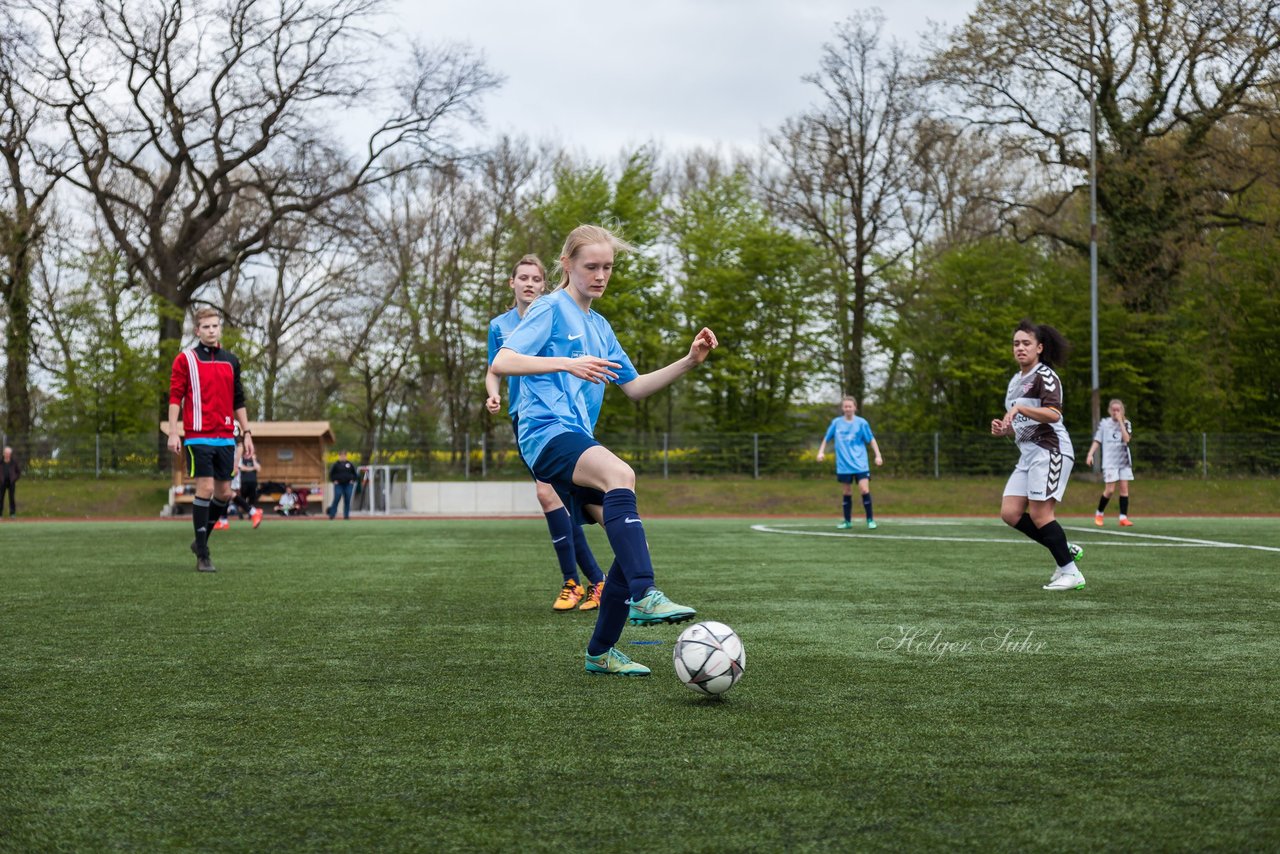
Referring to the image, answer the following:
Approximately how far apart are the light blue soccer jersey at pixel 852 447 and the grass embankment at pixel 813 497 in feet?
37.6

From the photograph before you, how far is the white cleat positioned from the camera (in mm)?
7980

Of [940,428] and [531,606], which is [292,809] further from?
[940,428]

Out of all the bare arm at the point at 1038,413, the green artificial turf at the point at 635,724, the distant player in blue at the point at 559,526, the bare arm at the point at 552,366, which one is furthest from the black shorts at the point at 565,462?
the bare arm at the point at 1038,413

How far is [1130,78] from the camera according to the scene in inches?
1288

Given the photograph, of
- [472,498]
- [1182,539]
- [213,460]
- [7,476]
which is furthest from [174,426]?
[472,498]

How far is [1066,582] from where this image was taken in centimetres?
803

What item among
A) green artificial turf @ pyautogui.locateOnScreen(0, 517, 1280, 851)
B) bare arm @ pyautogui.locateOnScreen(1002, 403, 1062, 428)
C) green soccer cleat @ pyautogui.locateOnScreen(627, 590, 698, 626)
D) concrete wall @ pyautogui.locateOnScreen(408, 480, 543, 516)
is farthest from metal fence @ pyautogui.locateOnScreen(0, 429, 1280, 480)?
green soccer cleat @ pyautogui.locateOnScreen(627, 590, 698, 626)

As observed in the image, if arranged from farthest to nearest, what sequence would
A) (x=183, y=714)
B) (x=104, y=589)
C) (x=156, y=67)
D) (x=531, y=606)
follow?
(x=156, y=67) < (x=104, y=589) < (x=531, y=606) < (x=183, y=714)

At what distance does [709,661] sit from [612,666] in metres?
0.64

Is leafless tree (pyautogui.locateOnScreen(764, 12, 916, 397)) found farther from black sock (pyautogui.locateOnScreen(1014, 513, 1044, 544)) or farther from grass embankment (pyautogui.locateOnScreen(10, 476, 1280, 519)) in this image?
black sock (pyautogui.locateOnScreen(1014, 513, 1044, 544))

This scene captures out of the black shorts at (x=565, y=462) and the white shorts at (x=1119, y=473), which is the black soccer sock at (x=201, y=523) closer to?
the black shorts at (x=565, y=462)

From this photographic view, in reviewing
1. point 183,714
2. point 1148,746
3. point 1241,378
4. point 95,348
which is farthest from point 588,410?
point 1241,378

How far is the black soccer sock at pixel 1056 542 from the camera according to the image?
8.19 meters

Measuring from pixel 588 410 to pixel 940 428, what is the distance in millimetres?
34428
